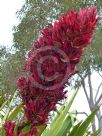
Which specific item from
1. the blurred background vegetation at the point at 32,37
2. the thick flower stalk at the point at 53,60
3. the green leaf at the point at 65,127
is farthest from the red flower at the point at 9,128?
the blurred background vegetation at the point at 32,37

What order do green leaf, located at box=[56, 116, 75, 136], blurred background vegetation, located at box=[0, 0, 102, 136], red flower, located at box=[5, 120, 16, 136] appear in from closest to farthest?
1. red flower, located at box=[5, 120, 16, 136]
2. green leaf, located at box=[56, 116, 75, 136]
3. blurred background vegetation, located at box=[0, 0, 102, 136]

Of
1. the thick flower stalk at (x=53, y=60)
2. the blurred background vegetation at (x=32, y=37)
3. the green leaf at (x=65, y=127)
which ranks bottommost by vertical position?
the thick flower stalk at (x=53, y=60)

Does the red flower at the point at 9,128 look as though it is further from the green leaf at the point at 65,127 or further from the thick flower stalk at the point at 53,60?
the green leaf at the point at 65,127

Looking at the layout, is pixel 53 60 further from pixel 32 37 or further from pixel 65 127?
pixel 32 37

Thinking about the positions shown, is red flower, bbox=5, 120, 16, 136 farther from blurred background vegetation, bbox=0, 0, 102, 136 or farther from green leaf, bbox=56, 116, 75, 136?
blurred background vegetation, bbox=0, 0, 102, 136

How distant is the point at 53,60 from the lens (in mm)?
1262

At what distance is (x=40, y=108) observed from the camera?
50.8 inches

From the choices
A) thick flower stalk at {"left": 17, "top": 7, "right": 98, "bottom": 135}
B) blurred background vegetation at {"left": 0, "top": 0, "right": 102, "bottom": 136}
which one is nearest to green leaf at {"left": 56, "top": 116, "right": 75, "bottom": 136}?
thick flower stalk at {"left": 17, "top": 7, "right": 98, "bottom": 135}

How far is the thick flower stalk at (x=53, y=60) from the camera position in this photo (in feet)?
4.16

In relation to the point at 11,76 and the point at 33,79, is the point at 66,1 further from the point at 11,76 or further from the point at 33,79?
the point at 33,79

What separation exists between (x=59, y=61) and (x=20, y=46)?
19147mm

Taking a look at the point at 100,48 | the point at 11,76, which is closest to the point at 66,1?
the point at 100,48

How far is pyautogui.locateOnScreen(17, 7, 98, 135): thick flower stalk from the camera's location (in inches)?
49.9

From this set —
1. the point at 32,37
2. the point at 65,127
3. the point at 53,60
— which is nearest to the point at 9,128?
the point at 53,60
